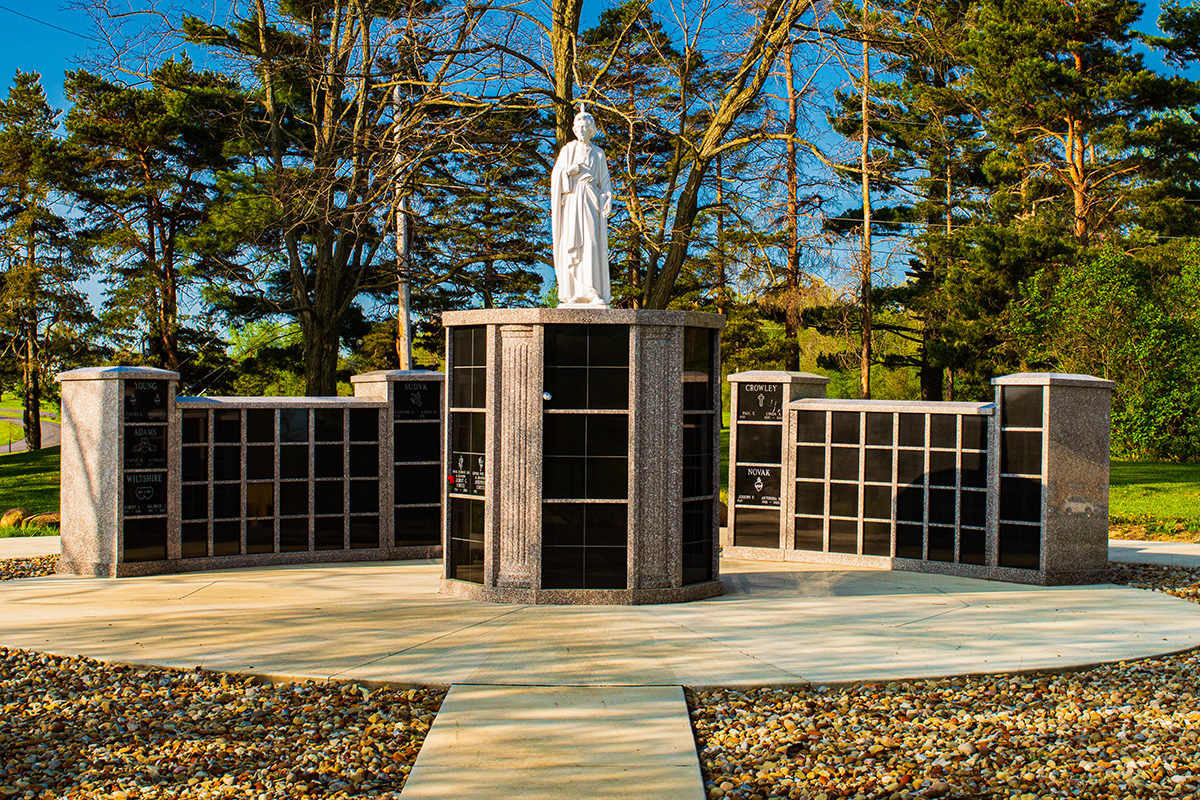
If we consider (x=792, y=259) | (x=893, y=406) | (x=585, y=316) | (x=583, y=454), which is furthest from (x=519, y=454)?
(x=792, y=259)

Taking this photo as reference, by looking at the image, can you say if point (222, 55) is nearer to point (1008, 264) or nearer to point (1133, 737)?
point (1133, 737)

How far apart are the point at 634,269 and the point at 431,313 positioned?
609cm

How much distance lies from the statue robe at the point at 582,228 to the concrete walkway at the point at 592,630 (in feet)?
9.72

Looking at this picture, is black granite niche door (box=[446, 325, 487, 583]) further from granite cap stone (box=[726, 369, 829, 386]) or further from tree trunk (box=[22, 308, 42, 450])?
tree trunk (box=[22, 308, 42, 450])

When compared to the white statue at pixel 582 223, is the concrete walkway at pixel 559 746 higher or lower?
lower

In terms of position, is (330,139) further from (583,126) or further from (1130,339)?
(1130,339)

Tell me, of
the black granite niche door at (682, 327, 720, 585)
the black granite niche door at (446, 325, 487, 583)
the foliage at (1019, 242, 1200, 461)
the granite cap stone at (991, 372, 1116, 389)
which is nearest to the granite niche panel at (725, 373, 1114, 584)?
the granite cap stone at (991, 372, 1116, 389)

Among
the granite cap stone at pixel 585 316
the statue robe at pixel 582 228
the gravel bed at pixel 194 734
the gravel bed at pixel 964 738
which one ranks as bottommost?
the gravel bed at pixel 194 734

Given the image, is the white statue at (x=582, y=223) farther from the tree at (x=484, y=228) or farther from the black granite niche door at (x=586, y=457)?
the tree at (x=484, y=228)

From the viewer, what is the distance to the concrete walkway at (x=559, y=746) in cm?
465

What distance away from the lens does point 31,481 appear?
25.0 m

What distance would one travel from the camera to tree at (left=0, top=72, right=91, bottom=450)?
29.0 meters

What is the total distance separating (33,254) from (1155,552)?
105 feet

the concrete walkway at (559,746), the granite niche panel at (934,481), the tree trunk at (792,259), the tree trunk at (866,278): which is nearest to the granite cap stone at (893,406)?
the granite niche panel at (934,481)
